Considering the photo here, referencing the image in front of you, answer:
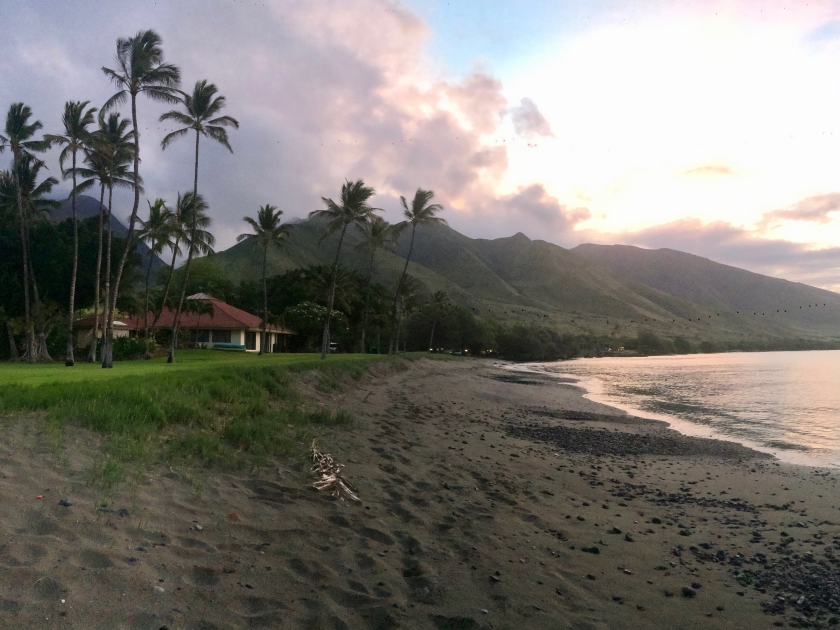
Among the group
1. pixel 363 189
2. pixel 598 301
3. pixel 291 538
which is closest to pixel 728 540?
pixel 291 538

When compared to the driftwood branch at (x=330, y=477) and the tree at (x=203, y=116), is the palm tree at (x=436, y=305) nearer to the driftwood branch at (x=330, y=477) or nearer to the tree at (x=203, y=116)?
the tree at (x=203, y=116)

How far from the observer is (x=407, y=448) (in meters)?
11.0

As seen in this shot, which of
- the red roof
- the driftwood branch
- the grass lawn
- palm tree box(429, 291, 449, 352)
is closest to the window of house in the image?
the red roof

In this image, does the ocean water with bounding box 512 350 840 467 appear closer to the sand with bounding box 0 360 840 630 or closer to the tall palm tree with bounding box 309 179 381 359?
the sand with bounding box 0 360 840 630

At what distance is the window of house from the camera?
171 ft

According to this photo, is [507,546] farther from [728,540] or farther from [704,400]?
[704,400]

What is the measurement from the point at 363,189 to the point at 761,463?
3119 cm

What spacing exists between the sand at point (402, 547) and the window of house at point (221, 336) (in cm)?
4481

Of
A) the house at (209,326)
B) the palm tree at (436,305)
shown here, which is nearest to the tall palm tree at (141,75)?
the house at (209,326)

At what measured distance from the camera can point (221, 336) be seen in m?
52.2

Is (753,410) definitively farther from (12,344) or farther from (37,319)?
(12,344)

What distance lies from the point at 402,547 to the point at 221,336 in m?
49.7

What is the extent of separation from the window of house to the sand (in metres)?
44.8

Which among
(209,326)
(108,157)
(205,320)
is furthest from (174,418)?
(205,320)
